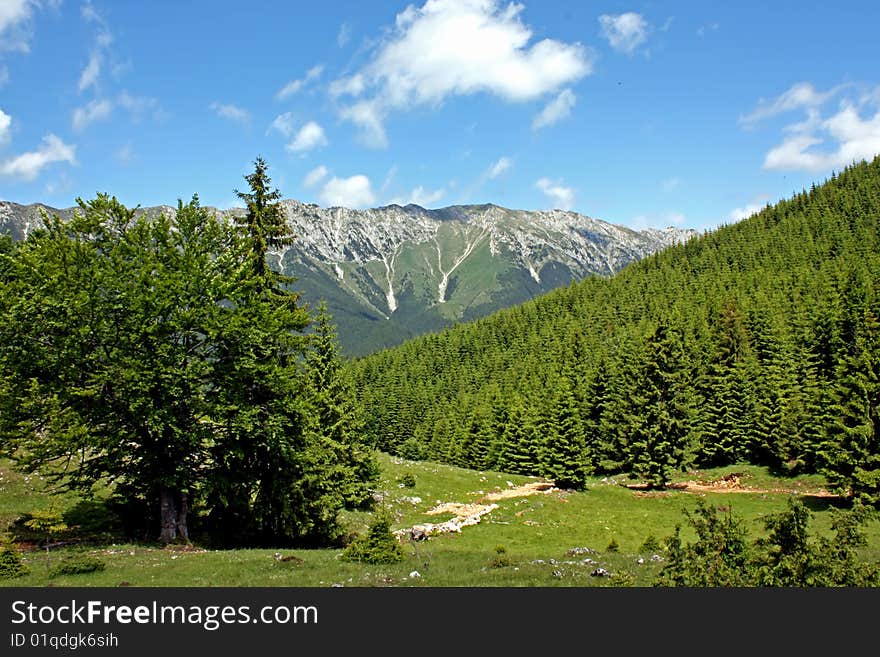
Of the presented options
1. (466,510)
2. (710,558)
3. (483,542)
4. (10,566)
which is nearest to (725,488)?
(466,510)

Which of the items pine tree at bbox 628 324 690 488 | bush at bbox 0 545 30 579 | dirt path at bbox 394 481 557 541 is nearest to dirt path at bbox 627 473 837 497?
pine tree at bbox 628 324 690 488

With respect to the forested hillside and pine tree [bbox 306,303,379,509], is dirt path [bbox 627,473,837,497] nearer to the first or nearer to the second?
the forested hillside

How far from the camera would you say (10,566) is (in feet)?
61.6

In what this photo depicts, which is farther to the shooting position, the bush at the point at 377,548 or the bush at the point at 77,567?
the bush at the point at 377,548

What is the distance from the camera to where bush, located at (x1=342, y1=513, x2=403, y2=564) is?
75.9 feet

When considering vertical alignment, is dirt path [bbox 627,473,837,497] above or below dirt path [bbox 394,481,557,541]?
below

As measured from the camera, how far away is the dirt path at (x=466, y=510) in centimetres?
3694

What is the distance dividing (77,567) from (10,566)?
1967 mm

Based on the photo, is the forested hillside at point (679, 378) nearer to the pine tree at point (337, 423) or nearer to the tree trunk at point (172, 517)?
the pine tree at point (337, 423)

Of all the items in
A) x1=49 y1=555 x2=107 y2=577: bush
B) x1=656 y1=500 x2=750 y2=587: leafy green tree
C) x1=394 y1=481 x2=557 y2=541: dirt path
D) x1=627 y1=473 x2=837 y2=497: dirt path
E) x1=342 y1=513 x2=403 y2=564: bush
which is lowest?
x1=627 y1=473 x2=837 y2=497: dirt path

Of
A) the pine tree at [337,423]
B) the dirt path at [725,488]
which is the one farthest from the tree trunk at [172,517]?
Answer: the dirt path at [725,488]

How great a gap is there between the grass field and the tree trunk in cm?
123

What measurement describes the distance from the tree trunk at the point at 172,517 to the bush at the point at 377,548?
9142mm
